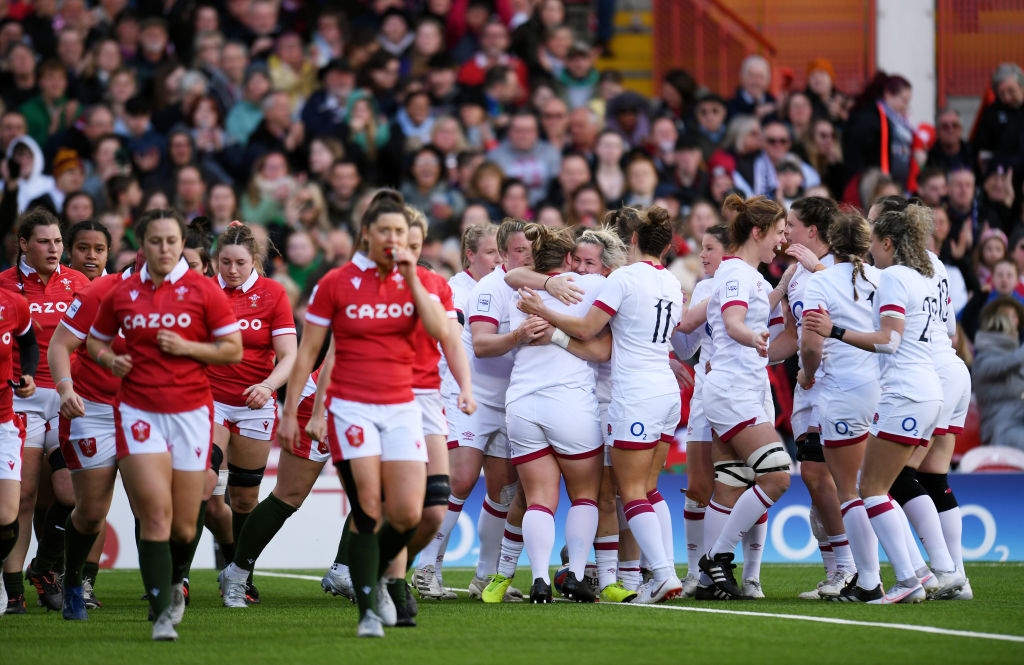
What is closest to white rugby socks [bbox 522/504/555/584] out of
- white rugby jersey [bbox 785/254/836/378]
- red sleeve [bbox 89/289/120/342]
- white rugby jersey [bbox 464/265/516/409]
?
white rugby jersey [bbox 464/265/516/409]

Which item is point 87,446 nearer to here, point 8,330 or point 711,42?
point 8,330

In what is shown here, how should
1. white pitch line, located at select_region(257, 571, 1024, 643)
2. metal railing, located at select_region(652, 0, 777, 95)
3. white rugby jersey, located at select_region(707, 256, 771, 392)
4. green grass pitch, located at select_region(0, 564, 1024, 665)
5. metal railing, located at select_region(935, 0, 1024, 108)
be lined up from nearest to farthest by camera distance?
green grass pitch, located at select_region(0, 564, 1024, 665)
white pitch line, located at select_region(257, 571, 1024, 643)
white rugby jersey, located at select_region(707, 256, 771, 392)
metal railing, located at select_region(935, 0, 1024, 108)
metal railing, located at select_region(652, 0, 777, 95)

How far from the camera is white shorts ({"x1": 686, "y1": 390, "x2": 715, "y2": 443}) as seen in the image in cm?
892

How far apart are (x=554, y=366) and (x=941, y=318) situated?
244 centimetres

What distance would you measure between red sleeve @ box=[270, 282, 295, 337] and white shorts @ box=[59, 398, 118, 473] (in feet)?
4.37

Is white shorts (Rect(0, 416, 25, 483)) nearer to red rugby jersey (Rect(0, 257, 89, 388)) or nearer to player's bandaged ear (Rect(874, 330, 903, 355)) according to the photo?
red rugby jersey (Rect(0, 257, 89, 388))

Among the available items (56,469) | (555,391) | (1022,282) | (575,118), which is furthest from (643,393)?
(575,118)

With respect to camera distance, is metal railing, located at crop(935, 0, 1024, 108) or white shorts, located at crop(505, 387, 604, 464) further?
metal railing, located at crop(935, 0, 1024, 108)

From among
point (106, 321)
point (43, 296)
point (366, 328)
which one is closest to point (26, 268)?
point (43, 296)

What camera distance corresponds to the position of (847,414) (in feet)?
27.8

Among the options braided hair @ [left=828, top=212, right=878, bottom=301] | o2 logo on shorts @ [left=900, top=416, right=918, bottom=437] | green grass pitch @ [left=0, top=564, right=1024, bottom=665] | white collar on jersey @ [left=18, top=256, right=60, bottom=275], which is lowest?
green grass pitch @ [left=0, top=564, right=1024, bottom=665]

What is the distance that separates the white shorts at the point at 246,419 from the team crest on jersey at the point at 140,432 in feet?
6.74

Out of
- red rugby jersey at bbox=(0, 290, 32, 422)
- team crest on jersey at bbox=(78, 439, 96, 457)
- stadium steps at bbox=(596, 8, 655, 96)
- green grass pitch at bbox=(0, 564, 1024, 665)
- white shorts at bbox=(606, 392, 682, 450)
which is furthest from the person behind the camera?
stadium steps at bbox=(596, 8, 655, 96)

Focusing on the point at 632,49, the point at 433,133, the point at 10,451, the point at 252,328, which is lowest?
the point at 10,451
